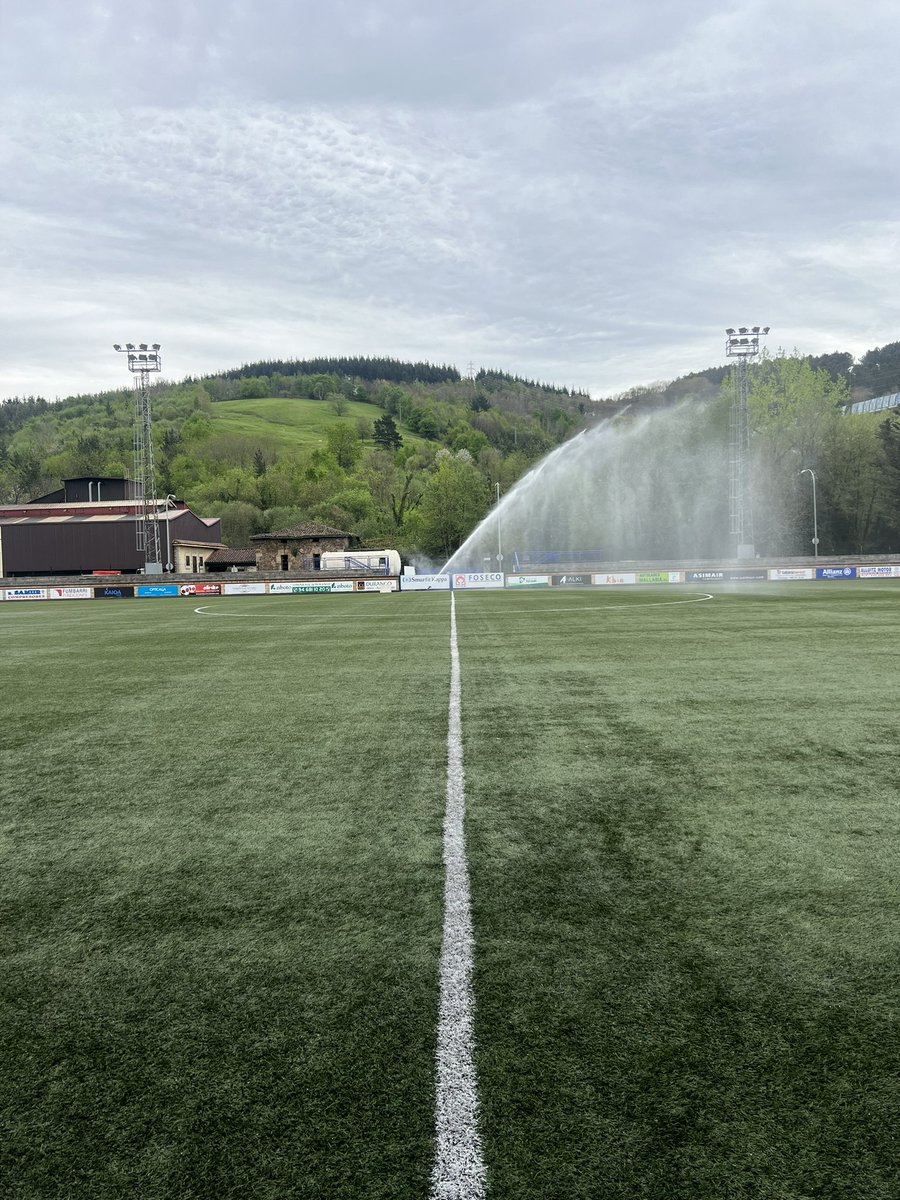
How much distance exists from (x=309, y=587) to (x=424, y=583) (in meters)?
7.40

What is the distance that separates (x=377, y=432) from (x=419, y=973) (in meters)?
154

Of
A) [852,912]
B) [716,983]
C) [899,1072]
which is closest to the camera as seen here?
[899,1072]

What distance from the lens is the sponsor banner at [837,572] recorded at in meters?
53.6

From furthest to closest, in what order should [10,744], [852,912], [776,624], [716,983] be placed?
[776,624] → [10,744] → [852,912] → [716,983]

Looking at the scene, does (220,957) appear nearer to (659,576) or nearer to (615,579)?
(615,579)

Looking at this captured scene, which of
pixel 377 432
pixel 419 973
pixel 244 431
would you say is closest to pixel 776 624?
pixel 419 973

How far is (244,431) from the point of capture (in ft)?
530

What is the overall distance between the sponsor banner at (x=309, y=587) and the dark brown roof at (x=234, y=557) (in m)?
33.5

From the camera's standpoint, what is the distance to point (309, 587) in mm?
53031

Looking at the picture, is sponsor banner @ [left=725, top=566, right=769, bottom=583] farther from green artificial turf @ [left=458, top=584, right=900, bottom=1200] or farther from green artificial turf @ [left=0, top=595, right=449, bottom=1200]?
green artificial turf @ [left=0, top=595, right=449, bottom=1200]

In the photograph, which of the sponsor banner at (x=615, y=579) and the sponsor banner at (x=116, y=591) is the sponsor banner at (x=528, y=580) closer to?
the sponsor banner at (x=615, y=579)

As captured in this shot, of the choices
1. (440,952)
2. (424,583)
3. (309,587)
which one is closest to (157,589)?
(309,587)

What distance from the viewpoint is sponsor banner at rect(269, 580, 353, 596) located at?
5194 centimetres

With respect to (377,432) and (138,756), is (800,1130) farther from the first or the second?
(377,432)
